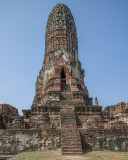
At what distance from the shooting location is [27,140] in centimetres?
1013

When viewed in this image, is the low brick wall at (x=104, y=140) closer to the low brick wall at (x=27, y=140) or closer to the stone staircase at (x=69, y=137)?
the stone staircase at (x=69, y=137)

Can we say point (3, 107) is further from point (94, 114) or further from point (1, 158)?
point (1, 158)

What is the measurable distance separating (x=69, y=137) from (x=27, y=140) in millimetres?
2461

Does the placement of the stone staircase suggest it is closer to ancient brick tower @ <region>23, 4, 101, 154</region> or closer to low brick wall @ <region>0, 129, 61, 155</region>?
ancient brick tower @ <region>23, 4, 101, 154</region>

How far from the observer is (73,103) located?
16.6 metres

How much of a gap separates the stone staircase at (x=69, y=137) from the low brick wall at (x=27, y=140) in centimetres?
56

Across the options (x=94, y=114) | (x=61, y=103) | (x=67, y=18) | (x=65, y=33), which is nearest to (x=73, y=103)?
(x=61, y=103)

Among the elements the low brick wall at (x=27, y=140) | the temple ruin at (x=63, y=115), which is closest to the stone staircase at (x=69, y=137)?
the temple ruin at (x=63, y=115)

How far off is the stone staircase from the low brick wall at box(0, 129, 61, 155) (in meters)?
0.56

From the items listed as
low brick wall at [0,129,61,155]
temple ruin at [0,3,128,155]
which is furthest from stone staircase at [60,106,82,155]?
low brick wall at [0,129,61,155]

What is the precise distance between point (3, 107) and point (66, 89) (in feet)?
29.9

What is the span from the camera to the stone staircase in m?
8.95

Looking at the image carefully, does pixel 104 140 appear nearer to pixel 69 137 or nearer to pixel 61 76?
pixel 69 137

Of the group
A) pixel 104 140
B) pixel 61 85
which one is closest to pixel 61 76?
pixel 61 85
